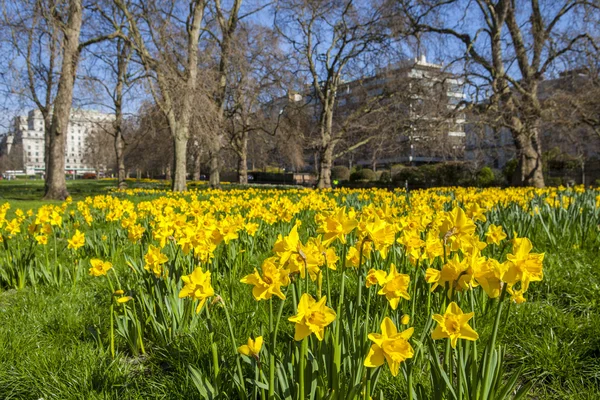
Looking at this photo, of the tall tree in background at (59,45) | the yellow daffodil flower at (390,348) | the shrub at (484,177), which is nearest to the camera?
the yellow daffodil flower at (390,348)

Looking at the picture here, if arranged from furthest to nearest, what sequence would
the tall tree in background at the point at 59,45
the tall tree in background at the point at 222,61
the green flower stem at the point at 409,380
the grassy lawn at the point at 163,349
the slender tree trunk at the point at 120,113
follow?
the slender tree trunk at the point at 120,113 < the tall tree in background at the point at 222,61 < the tall tree in background at the point at 59,45 < the grassy lawn at the point at 163,349 < the green flower stem at the point at 409,380

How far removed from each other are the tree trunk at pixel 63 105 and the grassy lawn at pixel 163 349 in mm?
9604

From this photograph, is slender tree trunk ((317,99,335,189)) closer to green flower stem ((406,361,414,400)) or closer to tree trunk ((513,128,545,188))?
tree trunk ((513,128,545,188))

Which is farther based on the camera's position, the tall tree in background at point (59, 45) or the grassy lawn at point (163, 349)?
the tall tree in background at point (59, 45)

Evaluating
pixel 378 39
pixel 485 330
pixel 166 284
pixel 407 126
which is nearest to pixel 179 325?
pixel 166 284

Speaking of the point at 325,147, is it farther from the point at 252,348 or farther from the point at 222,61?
the point at 252,348

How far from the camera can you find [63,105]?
11.3 metres

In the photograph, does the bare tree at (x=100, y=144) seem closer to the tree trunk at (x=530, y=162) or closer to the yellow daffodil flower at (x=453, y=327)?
the tree trunk at (x=530, y=162)

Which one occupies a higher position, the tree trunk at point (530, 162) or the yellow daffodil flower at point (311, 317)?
the tree trunk at point (530, 162)

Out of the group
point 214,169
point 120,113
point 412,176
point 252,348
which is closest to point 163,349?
point 252,348

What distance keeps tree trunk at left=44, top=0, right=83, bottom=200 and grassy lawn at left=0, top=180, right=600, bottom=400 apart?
960 cm

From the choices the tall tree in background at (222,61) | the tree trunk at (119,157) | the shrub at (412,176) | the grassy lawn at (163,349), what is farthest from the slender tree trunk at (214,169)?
the grassy lawn at (163,349)

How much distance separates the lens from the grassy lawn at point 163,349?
160 cm

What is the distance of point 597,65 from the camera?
35.2 feet
